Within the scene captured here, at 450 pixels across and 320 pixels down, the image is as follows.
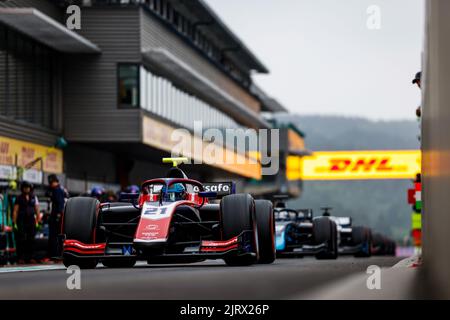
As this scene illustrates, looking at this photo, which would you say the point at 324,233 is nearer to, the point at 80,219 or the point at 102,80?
the point at 80,219

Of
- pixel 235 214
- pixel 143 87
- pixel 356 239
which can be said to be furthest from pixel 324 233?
pixel 143 87

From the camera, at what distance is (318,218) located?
26078 mm

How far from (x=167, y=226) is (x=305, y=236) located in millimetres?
11621

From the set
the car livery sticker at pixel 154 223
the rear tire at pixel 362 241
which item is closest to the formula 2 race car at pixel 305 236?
the rear tire at pixel 362 241

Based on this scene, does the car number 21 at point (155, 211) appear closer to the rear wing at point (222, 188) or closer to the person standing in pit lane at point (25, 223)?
the rear wing at point (222, 188)

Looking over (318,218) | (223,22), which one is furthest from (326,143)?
(318,218)

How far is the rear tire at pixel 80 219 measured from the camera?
1577 centimetres

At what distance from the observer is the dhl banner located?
105 feet

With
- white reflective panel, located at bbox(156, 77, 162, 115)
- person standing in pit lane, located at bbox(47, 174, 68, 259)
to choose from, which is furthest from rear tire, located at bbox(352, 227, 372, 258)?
person standing in pit lane, located at bbox(47, 174, 68, 259)

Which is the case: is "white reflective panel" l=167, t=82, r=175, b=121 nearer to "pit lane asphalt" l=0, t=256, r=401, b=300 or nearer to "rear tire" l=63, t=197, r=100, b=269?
"rear tire" l=63, t=197, r=100, b=269

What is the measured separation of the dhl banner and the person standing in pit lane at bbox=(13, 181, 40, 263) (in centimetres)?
917
